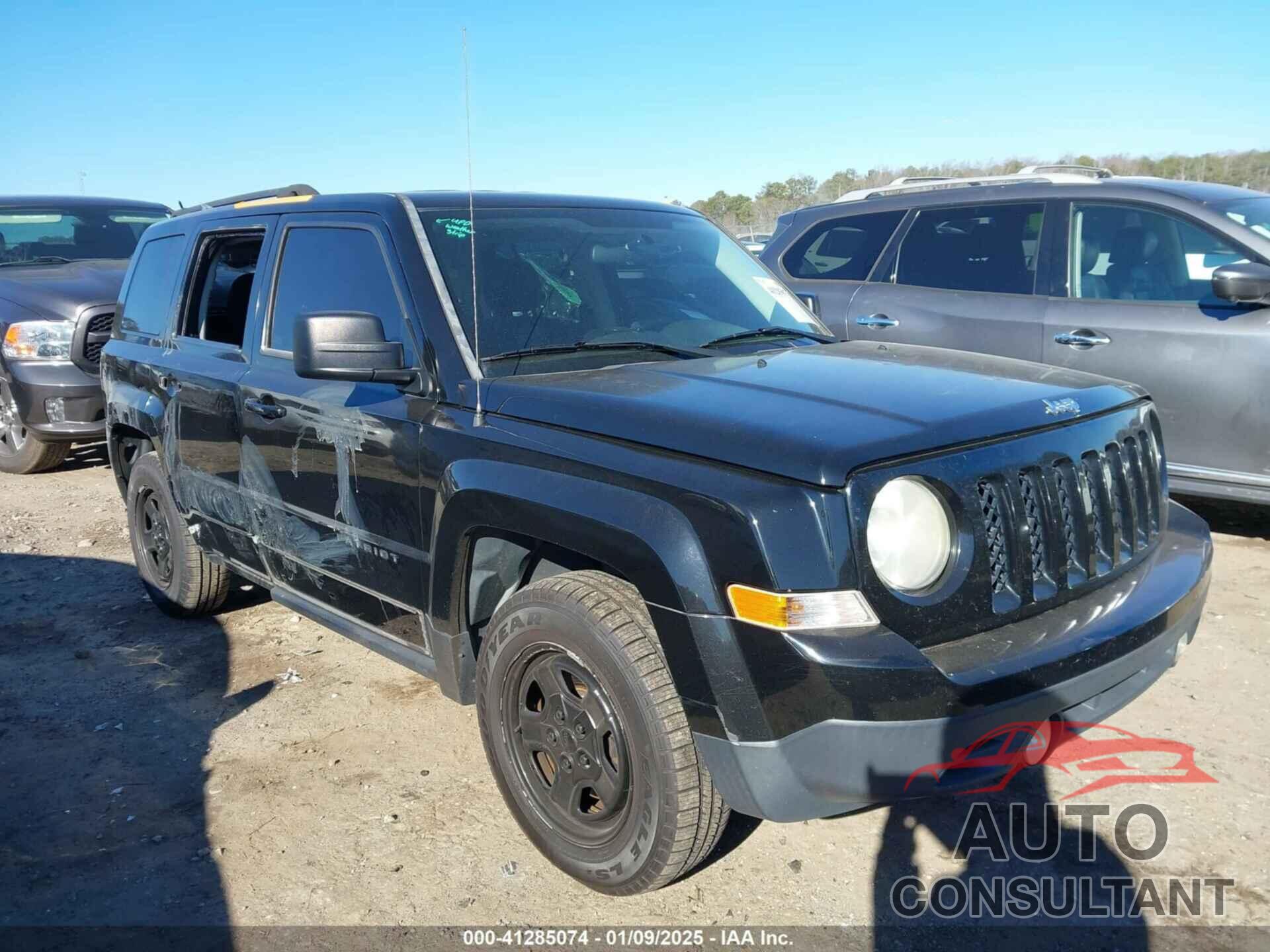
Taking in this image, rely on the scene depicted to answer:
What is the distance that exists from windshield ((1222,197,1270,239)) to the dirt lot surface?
1775 millimetres

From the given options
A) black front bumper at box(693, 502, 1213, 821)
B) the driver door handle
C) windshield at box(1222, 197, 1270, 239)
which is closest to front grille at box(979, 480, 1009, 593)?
black front bumper at box(693, 502, 1213, 821)

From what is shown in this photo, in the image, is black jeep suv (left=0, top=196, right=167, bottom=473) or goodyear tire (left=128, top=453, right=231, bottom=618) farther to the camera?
black jeep suv (left=0, top=196, right=167, bottom=473)

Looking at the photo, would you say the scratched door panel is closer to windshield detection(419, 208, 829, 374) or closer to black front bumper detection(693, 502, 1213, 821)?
windshield detection(419, 208, 829, 374)

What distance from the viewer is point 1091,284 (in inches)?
220

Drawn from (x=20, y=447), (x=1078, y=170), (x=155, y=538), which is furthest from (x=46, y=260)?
(x=1078, y=170)

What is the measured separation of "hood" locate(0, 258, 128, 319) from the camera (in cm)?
783

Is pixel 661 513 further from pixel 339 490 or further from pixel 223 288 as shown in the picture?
pixel 223 288

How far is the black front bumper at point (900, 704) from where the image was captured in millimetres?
2242

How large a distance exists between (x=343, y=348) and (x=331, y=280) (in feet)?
2.44

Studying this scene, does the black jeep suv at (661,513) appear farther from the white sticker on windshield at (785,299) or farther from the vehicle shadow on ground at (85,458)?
the vehicle shadow on ground at (85,458)

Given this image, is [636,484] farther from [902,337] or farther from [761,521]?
[902,337]

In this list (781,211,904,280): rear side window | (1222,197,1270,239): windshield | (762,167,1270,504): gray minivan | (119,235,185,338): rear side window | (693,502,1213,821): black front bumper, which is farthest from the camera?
(781,211,904,280): rear side window

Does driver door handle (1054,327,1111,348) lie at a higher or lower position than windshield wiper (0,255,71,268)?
lower

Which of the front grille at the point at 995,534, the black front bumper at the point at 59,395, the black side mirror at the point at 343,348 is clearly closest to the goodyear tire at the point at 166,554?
the black side mirror at the point at 343,348
